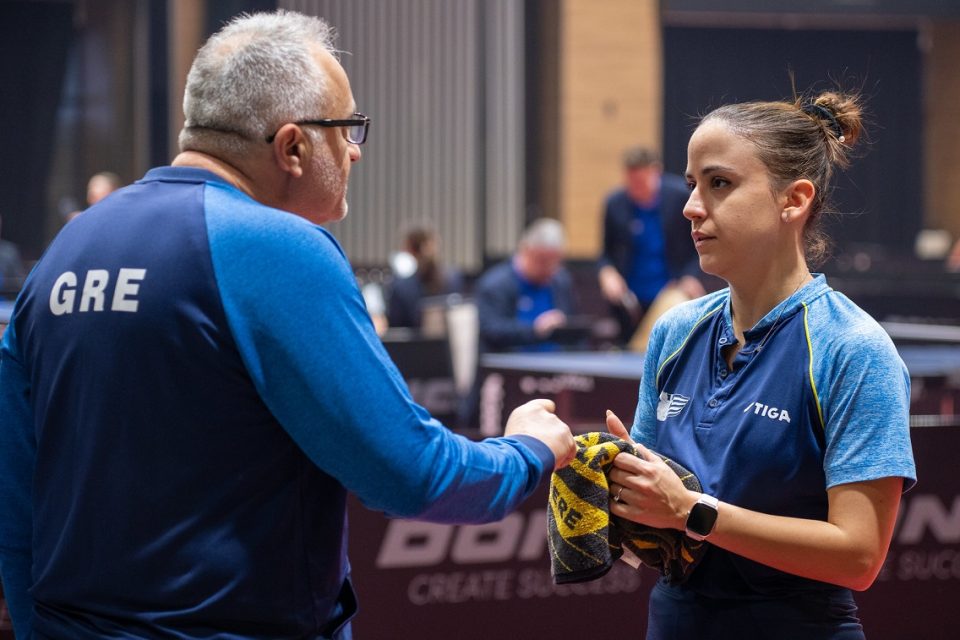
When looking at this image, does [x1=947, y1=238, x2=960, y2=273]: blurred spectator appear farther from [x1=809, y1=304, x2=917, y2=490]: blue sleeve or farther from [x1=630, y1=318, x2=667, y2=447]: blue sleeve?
[x1=809, y1=304, x2=917, y2=490]: blue sleeve

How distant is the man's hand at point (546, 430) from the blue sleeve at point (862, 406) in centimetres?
40

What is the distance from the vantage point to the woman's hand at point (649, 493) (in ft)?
6.21

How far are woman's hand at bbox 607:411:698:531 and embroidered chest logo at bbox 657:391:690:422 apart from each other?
0.16m

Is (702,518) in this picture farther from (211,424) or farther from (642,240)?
(642,240)

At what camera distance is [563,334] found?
746 centimetres

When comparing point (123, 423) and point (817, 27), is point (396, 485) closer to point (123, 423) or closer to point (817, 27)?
point (123, 423)

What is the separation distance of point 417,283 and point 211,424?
6861mm

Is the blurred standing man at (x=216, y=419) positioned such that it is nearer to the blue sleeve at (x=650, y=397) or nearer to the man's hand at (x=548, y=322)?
the blue sleeve at (x=650, y=397)

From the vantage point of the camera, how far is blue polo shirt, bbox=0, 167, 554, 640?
157 cm

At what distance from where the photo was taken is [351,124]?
1.77 metres

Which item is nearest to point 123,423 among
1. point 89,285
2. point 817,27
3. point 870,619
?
point 89,285

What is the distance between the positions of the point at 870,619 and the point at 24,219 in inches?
374

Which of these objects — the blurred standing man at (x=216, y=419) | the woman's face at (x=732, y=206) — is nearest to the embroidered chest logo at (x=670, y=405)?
the woman's face at (x=732, y=206)

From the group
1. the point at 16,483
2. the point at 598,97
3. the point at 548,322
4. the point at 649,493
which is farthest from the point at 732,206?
the point at 598,97
